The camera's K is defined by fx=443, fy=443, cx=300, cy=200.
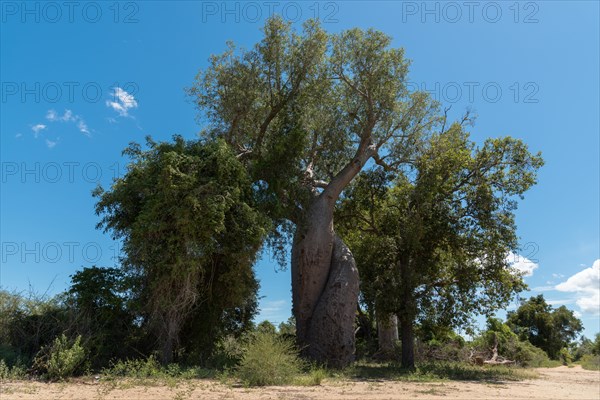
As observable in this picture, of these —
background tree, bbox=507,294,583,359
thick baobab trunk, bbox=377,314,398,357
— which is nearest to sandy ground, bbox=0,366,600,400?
thick baobab trunk, bbox=377,314,398,357

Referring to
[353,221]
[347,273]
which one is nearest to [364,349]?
[353,221]

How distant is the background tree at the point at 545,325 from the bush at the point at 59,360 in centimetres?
3878

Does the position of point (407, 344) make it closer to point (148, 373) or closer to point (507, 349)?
point (148, 373)

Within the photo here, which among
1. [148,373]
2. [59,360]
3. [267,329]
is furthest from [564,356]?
[59,360]

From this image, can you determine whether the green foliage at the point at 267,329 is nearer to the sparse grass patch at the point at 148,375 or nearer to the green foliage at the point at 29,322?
the sparse grass patch at the point at 148,375

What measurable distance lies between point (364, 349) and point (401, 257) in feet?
28.0

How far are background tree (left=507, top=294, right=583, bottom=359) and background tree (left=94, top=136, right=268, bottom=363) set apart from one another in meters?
34.2

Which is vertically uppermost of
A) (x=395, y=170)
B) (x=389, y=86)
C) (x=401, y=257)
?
(x=389, y=86)

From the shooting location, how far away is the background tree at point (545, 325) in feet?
131

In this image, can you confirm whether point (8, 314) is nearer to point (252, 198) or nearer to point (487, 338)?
point (252, 198)

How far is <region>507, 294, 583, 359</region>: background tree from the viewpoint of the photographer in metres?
40.0

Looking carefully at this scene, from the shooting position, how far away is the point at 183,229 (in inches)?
516

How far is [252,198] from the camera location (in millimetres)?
15453

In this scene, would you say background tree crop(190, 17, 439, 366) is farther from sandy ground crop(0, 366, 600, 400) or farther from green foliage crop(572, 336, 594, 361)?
green foliage crop(572, 336, 594, 361)
